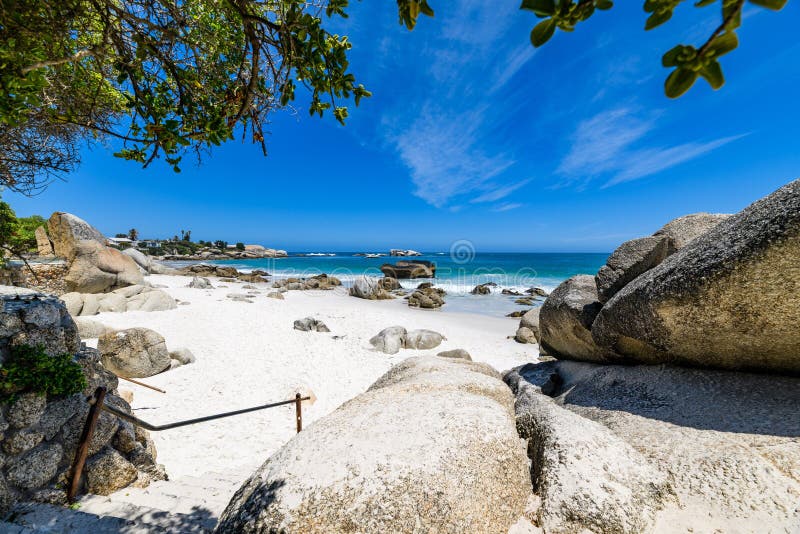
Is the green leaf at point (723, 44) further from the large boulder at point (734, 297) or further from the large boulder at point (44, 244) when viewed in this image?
the large boulder at point (44, 244)

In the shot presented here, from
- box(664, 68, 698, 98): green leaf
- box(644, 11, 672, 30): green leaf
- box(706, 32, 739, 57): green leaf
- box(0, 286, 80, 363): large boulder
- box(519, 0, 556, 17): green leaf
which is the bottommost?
box(0, 286, 80, 363): large boulder

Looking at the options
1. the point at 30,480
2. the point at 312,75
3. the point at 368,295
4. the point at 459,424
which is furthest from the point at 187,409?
the point at 368,295

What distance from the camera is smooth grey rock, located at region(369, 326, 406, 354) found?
420 inches

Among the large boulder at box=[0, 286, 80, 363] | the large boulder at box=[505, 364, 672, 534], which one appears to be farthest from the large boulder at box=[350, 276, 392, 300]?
the large boulder at box=[505, 364, 672, 534]

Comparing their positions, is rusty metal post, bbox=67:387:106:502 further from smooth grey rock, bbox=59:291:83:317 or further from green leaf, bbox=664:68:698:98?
smooth grey rock, bbox=59:291:83:317

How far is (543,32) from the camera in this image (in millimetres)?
930

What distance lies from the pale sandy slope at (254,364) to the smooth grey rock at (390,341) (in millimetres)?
307

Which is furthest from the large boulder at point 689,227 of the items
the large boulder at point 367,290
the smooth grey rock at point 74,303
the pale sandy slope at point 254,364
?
the large boulder at point 367,290

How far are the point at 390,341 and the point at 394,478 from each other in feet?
28.8

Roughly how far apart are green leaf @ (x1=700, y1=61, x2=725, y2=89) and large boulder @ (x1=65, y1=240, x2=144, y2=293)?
20.3 m

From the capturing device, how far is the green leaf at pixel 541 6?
874mm

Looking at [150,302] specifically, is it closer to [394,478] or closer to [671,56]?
[394,478]

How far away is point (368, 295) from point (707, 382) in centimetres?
2097

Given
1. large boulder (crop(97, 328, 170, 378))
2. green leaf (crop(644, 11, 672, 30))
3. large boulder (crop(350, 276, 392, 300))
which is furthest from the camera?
large boulder (crop(350, 276, 392, 300))
